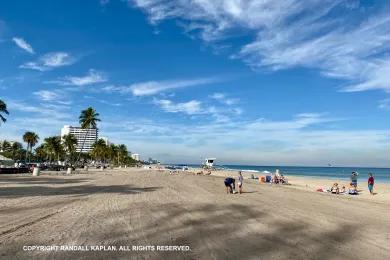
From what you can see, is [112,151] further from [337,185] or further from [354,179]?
[354,179]

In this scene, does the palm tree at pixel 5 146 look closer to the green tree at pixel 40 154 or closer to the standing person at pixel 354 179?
the green tree at pixel 40 154

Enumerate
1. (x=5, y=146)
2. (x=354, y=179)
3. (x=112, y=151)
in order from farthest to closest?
1. (x=112, y=151)
2. (x=5, y=146)
3. (x=354, y=179)

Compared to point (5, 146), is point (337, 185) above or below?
below

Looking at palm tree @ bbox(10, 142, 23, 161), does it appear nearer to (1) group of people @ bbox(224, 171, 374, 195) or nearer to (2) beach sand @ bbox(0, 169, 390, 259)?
(1) group of people @ bbox(224, 171, 374, 195)

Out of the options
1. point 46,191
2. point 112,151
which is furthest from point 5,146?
point 46,191

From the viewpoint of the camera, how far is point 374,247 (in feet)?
32.3

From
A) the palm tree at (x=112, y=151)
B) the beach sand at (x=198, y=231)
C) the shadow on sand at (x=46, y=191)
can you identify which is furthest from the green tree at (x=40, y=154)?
the beach sand at (x=198, y=231)

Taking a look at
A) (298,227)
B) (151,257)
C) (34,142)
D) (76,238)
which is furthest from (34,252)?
(34,142)

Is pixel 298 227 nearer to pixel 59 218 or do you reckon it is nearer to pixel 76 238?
pixel 76 238

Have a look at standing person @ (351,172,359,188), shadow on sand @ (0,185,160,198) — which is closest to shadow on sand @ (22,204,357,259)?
shadow on sand @ (0,185,160,198)

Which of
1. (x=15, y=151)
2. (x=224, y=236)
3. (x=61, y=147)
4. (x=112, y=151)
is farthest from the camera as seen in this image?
(x=112, y=151)

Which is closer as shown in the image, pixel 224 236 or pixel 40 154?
pixel 224 236

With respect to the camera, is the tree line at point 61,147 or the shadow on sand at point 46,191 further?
the tree line at point 61,147

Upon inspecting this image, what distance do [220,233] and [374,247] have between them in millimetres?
3877
